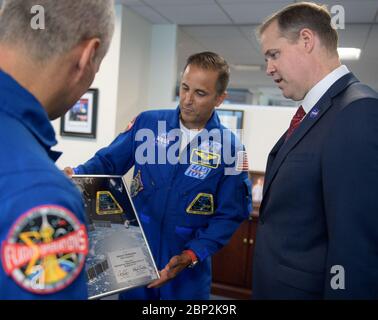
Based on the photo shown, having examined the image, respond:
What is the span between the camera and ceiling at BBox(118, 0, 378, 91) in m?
2.74

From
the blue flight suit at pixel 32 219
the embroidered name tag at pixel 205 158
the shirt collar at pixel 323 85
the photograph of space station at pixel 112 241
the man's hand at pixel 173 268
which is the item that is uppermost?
the shirt collar at pixel 323 85

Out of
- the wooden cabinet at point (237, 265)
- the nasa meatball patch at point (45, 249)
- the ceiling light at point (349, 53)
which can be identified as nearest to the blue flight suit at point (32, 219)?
the nasa meatball patch at point (45, 249)

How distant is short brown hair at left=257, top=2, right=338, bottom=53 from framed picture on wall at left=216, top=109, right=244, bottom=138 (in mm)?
2085

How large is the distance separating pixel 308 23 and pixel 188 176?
2.20 ft

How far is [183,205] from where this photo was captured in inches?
53.9

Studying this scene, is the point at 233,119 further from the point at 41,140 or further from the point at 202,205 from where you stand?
the point at 41,140

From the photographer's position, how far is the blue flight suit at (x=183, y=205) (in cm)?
137

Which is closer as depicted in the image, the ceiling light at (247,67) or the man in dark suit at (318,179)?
the man in dark suit at (318,179)

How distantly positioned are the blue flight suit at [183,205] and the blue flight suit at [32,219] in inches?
35.1

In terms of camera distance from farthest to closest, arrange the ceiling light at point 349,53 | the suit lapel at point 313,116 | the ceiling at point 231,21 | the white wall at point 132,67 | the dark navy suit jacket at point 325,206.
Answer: the ceiling light at point 349,53, the white wall at point 132,67, the ceiling at point 231,21, the suit lapel at point 313,116, the dark navy suit jacket at point 325,206

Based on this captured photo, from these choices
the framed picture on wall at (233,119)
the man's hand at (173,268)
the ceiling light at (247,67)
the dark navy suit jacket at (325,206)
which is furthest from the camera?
the ceiling light at (247,67)

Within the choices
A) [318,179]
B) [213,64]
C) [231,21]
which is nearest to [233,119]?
[231,21]

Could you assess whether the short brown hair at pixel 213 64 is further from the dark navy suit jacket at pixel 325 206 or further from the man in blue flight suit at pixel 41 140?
the man in blue flight suit at pixel 41 140
